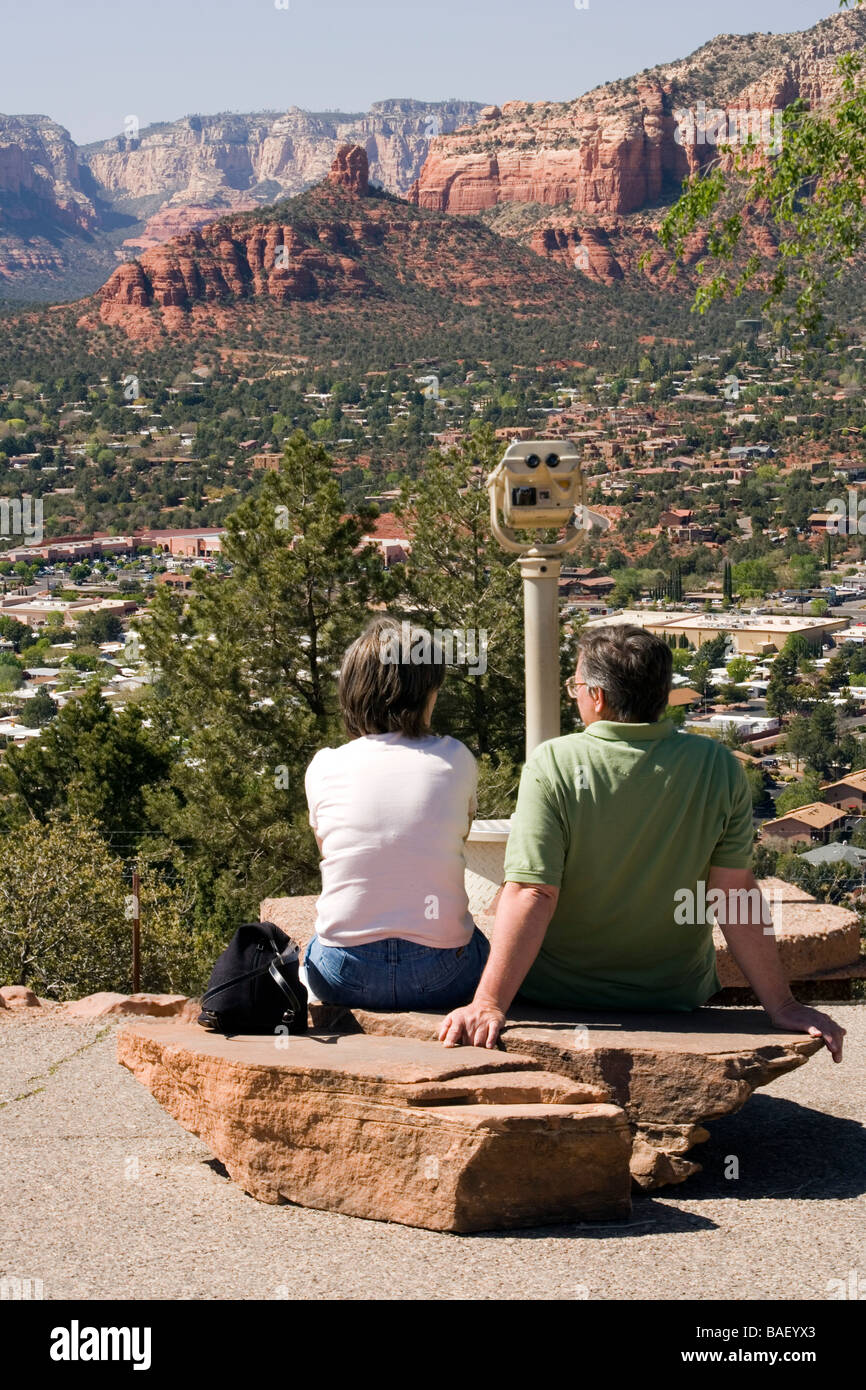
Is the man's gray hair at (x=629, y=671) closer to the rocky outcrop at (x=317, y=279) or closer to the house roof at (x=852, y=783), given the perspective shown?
the house roof at (x=852, y=783)

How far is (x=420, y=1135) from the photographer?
2723 millimetres

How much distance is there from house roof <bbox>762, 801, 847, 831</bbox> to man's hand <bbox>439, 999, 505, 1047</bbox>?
18.9m

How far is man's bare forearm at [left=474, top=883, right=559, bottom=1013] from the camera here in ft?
9.50

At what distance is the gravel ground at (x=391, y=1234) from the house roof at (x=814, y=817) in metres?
18.6

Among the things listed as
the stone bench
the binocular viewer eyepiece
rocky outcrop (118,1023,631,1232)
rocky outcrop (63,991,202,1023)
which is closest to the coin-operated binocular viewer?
the binocular viewer eyepiece

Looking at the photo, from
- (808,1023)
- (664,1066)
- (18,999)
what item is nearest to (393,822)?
(664,1066)

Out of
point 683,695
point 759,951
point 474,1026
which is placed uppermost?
point 759,951

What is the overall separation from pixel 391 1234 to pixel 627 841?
2.88 feet

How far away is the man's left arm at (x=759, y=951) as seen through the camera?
9.70 feet

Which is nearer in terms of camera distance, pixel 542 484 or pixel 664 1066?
pixel 664 1066

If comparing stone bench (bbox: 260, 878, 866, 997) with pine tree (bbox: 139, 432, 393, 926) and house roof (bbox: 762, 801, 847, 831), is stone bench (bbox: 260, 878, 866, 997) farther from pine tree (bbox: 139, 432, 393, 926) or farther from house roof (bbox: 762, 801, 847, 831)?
house roof (bbox: 762, 801, 847, 831)

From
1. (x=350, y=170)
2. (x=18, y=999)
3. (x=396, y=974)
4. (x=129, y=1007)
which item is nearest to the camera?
(x=396, y=974)

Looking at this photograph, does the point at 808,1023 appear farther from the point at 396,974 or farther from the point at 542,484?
the point at 542,484

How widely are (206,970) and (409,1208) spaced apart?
832cm
